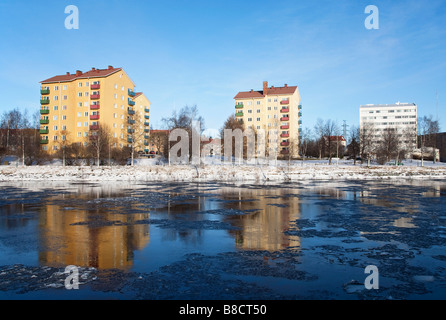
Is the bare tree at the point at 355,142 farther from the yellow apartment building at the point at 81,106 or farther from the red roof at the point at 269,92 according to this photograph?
the yellow apartment building at the point at 81,106

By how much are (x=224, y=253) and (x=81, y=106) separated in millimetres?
68858

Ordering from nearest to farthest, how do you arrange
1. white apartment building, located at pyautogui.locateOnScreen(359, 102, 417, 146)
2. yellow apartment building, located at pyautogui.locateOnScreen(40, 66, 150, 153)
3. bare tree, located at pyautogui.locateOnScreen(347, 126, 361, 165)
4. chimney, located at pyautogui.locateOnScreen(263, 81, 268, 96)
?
1. bare tree, located at pyautogui.locateOnScreen(347, 126, 361, 165)
2. yellow apartment building, located at pyautogui.locateOnScreen(40, 66, 150, 153)
3. chimney, located at pyautogui.locateOnScreen(263, 81, 268, 96)
4. white apartment building, located at pyautogui.locateOnScreen(359, 102, 417, 146)

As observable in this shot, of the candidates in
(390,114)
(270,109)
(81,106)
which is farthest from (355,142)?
(390,114)

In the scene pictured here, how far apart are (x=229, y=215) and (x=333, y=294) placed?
761 centimetres

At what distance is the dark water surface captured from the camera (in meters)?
5.15

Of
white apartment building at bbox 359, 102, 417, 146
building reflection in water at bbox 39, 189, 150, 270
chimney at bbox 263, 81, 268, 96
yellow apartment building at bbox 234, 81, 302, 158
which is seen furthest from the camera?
white apartment building at bbox 359, 102, 417, 146

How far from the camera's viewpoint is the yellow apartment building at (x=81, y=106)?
2611 inches

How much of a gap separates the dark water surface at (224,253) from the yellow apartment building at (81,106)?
5728 cm

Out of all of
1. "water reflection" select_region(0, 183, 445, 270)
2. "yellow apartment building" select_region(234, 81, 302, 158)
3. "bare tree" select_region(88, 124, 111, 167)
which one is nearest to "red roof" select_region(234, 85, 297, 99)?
"yellow apartment building" select_region(234, 81, 302, 158)

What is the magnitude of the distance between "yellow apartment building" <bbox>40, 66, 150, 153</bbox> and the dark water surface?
57.3 metres

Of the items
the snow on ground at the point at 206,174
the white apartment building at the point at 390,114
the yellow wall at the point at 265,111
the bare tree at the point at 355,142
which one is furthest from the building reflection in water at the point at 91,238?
the white apartment building at the point at 390,114

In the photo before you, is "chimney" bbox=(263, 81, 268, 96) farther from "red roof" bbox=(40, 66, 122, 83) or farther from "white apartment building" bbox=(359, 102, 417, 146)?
"white apartment building" bbox=(359, 102, 417, 146)

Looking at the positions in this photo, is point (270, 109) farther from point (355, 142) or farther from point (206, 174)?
point (206, 174)
